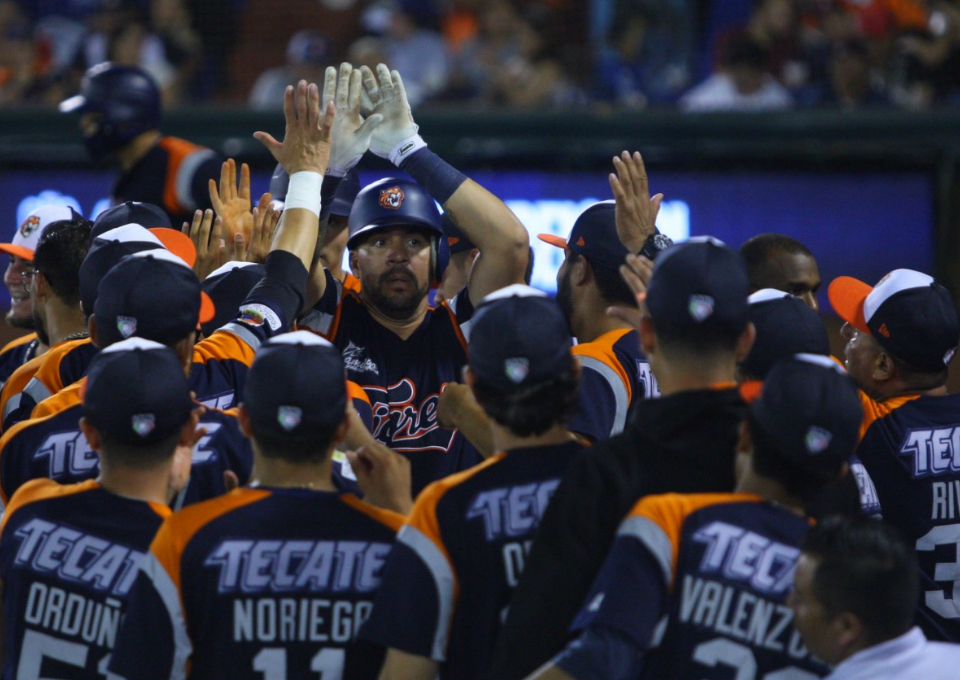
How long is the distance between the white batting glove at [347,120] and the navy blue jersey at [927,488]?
1892 mm

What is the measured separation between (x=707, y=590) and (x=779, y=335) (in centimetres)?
107

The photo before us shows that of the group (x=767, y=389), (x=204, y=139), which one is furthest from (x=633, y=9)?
(x=767, y=389)

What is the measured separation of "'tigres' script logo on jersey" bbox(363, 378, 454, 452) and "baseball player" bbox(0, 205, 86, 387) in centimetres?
137

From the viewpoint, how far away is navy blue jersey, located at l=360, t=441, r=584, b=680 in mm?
2758

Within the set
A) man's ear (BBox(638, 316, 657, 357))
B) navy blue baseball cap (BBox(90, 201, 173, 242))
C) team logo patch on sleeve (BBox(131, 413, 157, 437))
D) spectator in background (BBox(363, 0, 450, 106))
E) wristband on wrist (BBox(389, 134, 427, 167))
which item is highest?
spectator in background (BBox(363, 0, 450, 106))

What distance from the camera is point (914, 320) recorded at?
3.88 m

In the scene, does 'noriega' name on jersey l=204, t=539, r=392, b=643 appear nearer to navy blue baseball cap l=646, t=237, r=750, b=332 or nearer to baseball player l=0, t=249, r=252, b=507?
baseball player l=0, t=249, r=252, b=507

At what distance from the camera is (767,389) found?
2752mm

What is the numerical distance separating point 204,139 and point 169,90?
5.38ft

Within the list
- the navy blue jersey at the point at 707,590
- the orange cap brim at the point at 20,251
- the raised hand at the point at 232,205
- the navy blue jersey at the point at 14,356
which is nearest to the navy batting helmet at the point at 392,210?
the raised hand at the point at 232,205

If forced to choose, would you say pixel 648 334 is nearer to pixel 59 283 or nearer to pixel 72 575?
pixel 72 575

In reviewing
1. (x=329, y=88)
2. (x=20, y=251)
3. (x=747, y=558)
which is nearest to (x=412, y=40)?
(x=20, y=251)

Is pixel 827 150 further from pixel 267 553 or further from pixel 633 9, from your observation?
pixel 267 553

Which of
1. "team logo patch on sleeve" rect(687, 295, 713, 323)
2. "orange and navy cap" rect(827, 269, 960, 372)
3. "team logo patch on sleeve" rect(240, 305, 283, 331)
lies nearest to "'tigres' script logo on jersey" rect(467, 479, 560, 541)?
"team logo patch on sleeve" rect(687, 295, 713, 323)
